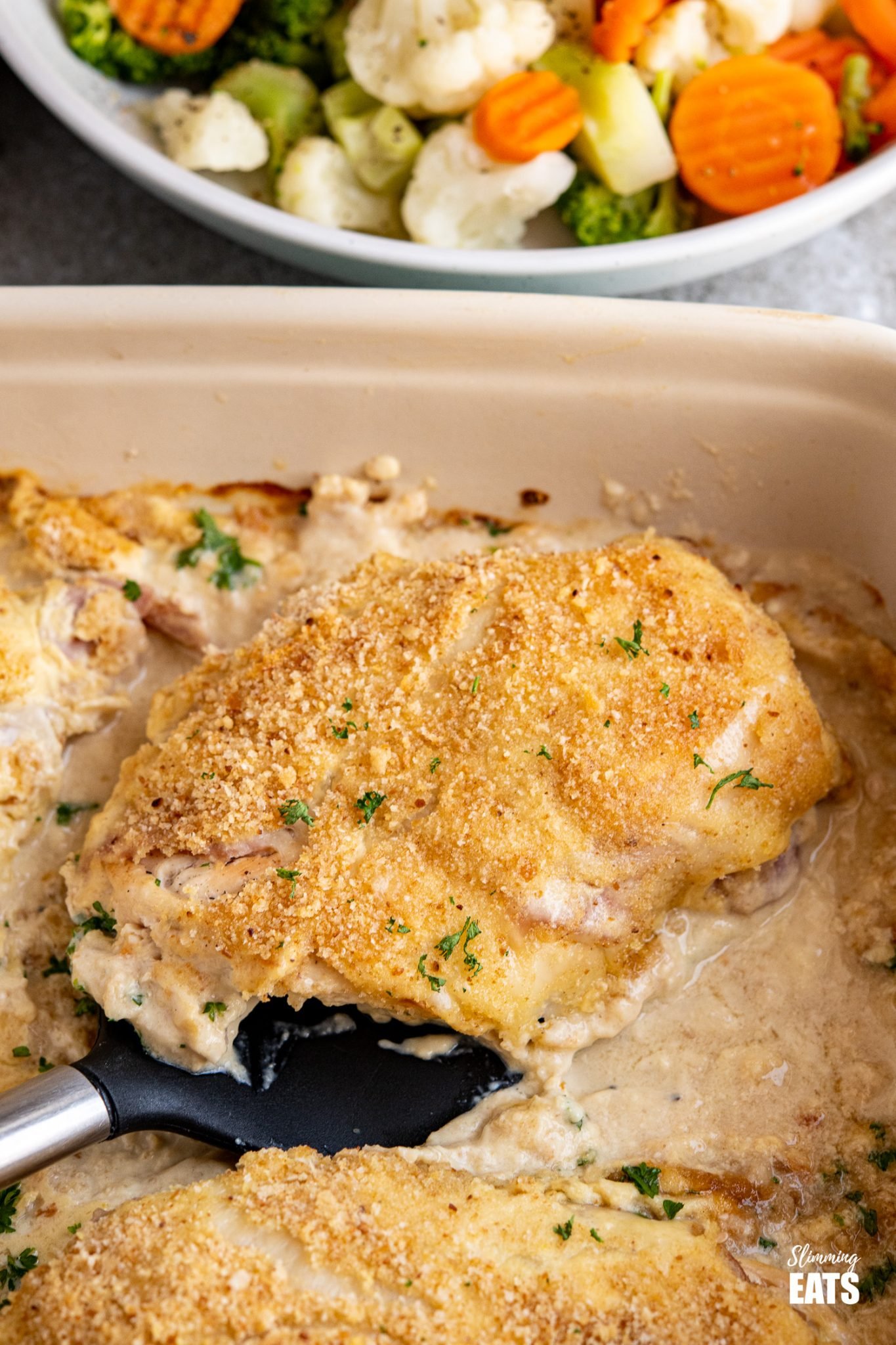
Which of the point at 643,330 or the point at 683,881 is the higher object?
the point at 643,330

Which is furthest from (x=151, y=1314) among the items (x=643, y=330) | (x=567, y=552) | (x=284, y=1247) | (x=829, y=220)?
(x=829, y=220)

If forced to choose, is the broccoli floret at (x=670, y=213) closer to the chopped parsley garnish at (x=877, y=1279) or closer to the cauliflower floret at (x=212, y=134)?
the cauliflower floret at (x=212, y=134)

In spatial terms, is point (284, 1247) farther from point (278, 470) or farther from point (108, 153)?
point (108, 153)

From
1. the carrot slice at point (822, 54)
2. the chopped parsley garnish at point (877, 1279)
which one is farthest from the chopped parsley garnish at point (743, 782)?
the carrot slice at point (822, 54)

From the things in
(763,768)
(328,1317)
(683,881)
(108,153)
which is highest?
(108,153)

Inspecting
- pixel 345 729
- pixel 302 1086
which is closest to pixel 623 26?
pixel 345 729

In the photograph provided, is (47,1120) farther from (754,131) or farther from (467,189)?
(754,131)

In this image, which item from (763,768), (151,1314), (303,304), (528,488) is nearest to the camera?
(151,1314)
